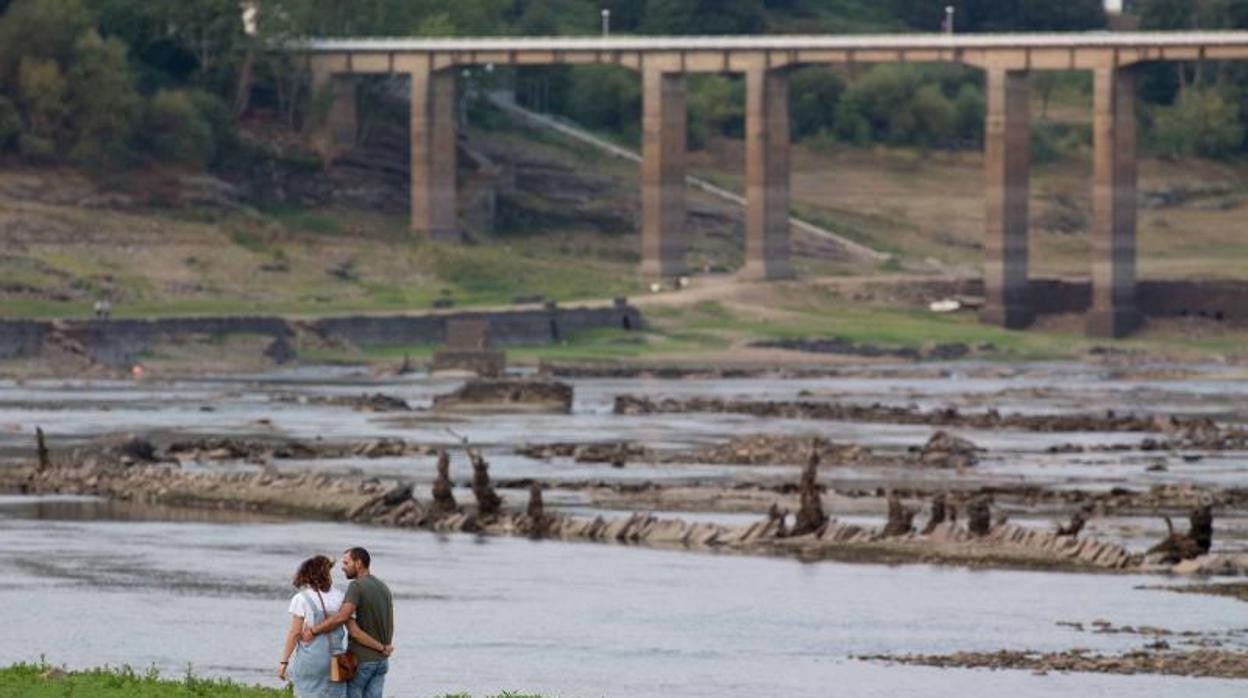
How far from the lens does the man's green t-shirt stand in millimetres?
35625

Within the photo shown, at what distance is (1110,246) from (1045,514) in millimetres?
92698

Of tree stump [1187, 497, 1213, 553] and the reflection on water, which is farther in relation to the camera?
tree stump [1187, 497, 1213, 553]

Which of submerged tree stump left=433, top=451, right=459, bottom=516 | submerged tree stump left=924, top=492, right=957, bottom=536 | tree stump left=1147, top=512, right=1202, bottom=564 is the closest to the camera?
tree stump left=1147, top=512, right=1202, bottom=564

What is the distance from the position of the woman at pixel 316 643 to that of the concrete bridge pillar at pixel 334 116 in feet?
478

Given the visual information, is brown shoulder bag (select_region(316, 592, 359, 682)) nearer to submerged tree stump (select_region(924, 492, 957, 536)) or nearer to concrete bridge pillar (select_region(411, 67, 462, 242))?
submerged tree stump (select_region(924, 492, 957, 536))

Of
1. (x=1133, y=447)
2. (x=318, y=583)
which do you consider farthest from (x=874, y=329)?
(x=318, y=583)

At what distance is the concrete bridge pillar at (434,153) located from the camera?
573ft

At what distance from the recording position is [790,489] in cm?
8188

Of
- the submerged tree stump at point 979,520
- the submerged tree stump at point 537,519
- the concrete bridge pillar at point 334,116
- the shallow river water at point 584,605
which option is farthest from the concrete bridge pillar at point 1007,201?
the submerged tree stump at point 979,520

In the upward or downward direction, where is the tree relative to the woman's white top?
upward

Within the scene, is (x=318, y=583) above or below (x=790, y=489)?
above

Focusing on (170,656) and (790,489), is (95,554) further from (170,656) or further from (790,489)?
(790,489)

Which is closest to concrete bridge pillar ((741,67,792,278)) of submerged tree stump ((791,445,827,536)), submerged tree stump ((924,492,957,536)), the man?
submerged tree stump ((924,492,957,536))

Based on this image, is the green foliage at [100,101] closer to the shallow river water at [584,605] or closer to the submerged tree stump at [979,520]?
the shallow river water at [584,605]
